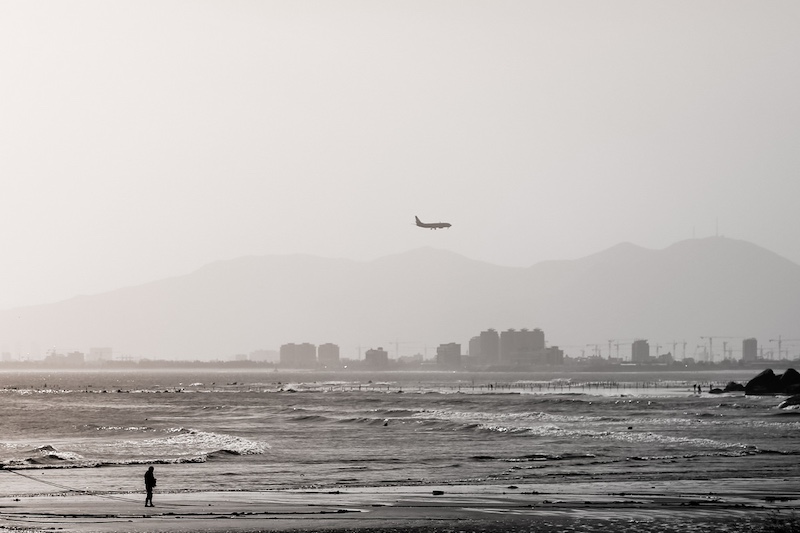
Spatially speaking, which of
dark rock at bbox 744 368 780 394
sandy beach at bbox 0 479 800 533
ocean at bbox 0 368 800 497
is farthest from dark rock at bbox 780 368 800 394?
sandy beach at bbox 0 479 800 533

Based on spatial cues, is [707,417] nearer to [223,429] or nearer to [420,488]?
[223,429]

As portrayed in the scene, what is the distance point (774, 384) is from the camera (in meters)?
151

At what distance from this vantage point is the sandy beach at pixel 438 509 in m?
33.8

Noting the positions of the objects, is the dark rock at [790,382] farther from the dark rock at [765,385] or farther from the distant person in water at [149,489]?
the distant person in water at [149,489]

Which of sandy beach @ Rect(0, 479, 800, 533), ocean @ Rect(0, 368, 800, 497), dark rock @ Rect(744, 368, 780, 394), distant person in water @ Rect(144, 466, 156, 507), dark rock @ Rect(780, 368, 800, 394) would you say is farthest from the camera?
dark rock @ Rect(744, 368, 780, 394)

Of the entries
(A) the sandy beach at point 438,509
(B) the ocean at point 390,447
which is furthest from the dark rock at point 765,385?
(A) the sandy beach at point 438,509

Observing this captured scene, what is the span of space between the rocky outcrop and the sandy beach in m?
110

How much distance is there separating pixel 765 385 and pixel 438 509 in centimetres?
12590

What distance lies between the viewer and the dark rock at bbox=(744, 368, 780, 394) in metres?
150

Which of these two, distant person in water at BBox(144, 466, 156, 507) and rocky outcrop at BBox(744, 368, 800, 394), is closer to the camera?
distant person in water at BBox(144, 466, 156, 507)

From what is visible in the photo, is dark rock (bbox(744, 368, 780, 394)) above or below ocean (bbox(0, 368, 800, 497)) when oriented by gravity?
above

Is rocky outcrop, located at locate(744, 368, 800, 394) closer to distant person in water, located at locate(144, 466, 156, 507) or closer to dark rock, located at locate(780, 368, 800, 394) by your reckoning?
dark rock, located at locate(780, 368, 800, 394)

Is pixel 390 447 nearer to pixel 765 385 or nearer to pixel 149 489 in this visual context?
pixel 149 489

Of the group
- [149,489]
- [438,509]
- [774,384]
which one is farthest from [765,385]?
[149,489]
